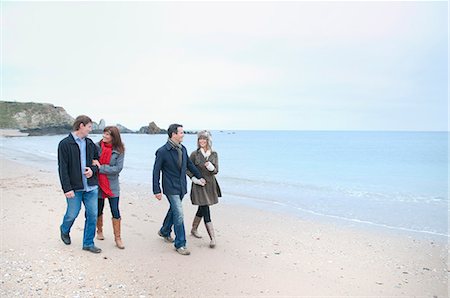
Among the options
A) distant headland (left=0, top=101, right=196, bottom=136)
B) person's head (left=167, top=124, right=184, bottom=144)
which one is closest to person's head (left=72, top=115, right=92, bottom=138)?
person's head (left=167, top=124, right=184, bottom=144)

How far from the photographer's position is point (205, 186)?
19.3 feet

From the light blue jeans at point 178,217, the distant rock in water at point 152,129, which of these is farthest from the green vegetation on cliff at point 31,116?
the light blue jeans at point 178,217

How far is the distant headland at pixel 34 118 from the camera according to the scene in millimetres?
89375

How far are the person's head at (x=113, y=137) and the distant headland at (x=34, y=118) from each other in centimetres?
9297

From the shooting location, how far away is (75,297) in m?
3.90

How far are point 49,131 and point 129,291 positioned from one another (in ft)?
324

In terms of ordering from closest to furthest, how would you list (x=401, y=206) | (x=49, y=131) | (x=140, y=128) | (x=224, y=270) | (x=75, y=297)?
(x=75, y=297)
(x=224, y=270)
(x=401, y=206)
(x=49, y=131)
(x=140, y=128)

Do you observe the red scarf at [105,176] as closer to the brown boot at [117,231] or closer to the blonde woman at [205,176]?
the brown boot at [117,231]

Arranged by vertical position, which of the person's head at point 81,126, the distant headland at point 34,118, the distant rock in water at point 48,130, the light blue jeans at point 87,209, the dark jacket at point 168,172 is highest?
the distant headland at point 34,118

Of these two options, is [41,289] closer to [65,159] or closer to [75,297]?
[75,297]

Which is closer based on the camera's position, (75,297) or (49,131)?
(75,297)

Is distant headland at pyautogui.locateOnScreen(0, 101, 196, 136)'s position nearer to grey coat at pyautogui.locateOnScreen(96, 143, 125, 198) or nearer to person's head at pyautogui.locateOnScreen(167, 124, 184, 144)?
grey coat at pyautogui.locateOnScreen(96, 143, 125, 198)

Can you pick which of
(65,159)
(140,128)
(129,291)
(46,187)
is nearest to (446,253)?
(129,291)

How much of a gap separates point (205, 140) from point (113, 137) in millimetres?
1465
